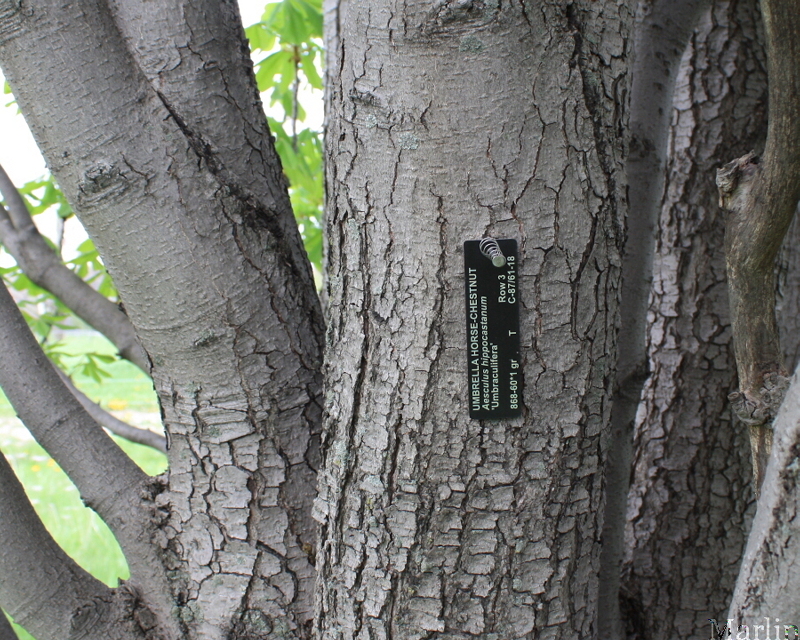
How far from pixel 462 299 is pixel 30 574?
1.04 m

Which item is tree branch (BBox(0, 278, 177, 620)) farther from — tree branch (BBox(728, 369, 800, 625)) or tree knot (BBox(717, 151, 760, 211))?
tree knot (BBox(717, 151, 760, 211))

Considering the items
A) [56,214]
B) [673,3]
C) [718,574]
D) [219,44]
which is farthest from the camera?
[56,214]

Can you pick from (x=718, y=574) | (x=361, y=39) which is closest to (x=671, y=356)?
(x=718, y=574)

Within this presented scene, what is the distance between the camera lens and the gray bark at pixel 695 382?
1801mm

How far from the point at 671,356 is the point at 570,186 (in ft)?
3.17

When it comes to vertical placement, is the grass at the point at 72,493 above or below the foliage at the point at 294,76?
below

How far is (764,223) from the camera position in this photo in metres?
1.08

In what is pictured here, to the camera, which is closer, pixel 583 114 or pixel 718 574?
pixel 583 114

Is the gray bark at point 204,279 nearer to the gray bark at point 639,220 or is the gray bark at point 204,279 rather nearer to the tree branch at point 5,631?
the tree branch at point 5,631

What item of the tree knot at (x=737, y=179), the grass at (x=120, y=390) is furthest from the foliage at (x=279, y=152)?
the grass at (x=120, y=390)

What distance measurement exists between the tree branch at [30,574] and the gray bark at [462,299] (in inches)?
23.6

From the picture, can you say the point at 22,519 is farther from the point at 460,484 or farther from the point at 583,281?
the point at 583,281

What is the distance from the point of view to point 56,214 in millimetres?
2465

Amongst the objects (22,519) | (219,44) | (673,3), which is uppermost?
(673,3)
